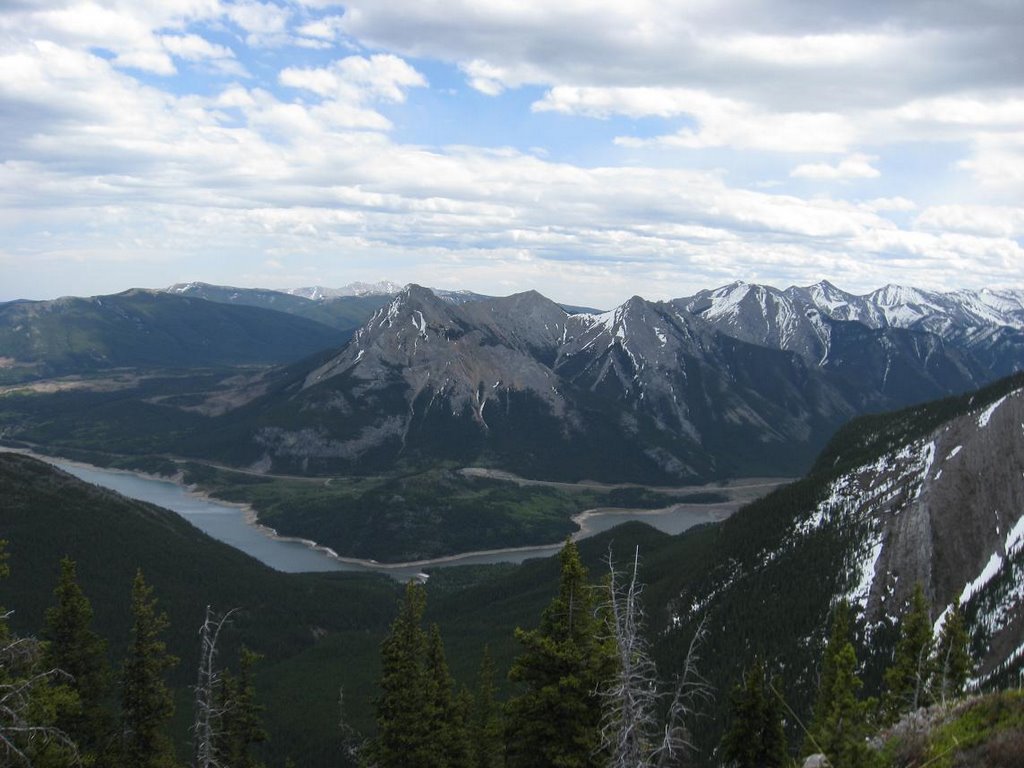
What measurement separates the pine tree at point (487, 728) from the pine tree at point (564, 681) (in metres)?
8.89

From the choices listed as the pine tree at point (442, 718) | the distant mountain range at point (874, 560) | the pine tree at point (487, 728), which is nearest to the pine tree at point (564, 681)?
the pine tree at point (487, 728)

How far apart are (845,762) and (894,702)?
107 ft

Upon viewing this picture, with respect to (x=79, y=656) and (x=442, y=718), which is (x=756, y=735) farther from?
(x=79, y=656)

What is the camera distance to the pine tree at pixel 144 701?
3778 centimetres

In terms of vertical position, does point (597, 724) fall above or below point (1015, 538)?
A: above

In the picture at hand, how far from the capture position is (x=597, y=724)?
91.1ft

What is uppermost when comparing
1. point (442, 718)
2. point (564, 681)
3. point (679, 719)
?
point (564, 681)

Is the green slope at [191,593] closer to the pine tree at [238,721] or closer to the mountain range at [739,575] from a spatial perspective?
the mountain range at [739,575]

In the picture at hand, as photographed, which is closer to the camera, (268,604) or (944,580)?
(944,580)

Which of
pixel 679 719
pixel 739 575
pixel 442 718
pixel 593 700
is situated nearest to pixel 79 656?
pixel 442 718

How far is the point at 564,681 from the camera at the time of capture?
89.1 feet

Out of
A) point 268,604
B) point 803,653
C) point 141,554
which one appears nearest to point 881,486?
point 803,653

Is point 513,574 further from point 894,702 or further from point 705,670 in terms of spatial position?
point 894,702

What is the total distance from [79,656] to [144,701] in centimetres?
394
